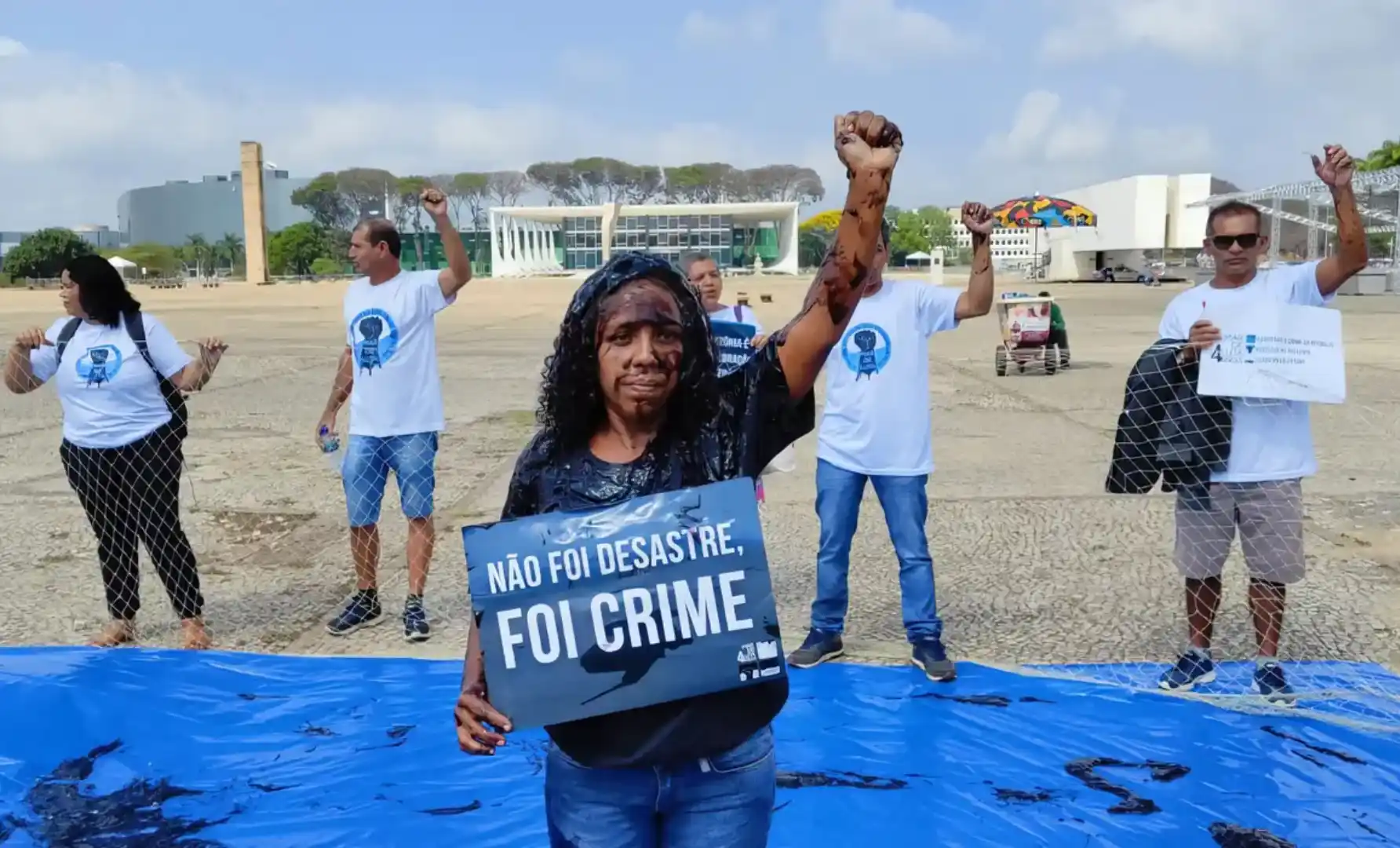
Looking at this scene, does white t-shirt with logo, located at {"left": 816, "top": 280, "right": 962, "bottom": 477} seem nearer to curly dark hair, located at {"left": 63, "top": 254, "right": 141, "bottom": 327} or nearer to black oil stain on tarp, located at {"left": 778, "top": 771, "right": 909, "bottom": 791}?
black oil stain on tarp, located at {"left": 778, "top": 771, "right": 909, "bottom": 791}

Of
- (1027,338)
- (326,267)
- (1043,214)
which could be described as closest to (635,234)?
(326,267)

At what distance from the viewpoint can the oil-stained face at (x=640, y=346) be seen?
1.84 metres

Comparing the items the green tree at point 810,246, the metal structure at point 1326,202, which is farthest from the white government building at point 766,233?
the metal structure at point 1326,202

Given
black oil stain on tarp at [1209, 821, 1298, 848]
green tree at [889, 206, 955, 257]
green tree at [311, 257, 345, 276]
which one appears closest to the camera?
black oil stain on tarp at [1209, 821, 1298, 848]

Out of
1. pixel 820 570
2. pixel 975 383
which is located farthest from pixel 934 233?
pixel 820 570

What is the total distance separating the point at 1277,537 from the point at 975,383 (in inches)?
434

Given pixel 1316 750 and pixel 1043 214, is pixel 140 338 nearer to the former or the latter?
pixel 1316 750

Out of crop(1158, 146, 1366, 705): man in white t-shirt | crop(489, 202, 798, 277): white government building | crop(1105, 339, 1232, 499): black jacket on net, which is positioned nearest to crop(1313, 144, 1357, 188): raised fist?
crop(1158, 146, 1366, 705): man in white t-shirt

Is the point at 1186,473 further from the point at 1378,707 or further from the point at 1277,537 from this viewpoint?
the point at 1378,707

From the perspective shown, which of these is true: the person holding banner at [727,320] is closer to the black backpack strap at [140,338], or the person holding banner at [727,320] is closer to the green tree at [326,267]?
the black backpack strap at [140,338]

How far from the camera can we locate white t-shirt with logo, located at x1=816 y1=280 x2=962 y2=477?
4051 millimetres

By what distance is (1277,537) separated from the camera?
3.68 m

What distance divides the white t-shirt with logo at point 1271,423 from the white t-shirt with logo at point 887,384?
0.90 meters

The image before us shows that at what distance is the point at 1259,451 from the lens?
3.67 m
